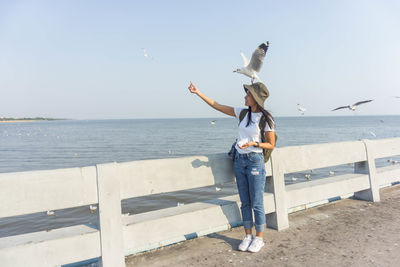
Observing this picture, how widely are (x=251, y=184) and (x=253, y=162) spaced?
0.29 m

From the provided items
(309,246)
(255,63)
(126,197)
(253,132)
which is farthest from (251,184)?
(255,63)

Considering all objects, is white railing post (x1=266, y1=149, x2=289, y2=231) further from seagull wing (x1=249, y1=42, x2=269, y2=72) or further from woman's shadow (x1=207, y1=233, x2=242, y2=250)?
seagull wing (x1=249, y1=42, x2=269, y2=72)

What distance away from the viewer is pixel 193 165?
140 inches

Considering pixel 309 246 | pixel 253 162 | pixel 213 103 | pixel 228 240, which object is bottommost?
pixel 309 246

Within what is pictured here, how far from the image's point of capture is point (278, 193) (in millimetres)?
4168

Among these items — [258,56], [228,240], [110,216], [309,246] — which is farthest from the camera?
[258,56]

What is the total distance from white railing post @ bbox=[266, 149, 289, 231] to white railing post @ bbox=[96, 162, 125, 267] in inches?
88.0

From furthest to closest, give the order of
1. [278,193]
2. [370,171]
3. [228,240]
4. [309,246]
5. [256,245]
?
[370,171], [278,193], [228,240], [309,246], [256,245]

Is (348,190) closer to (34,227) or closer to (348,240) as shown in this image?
(348,240)

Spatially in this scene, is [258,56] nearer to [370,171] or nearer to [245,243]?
[245,243]

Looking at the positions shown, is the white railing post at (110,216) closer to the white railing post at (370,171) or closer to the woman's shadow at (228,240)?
the woman's shadow at (228,240)

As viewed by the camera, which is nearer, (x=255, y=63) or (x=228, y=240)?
(x=228, y=240)

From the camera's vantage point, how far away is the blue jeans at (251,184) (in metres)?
3.57

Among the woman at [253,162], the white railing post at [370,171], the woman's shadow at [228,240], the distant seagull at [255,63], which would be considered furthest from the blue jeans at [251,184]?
the white railing post at [370,171]
